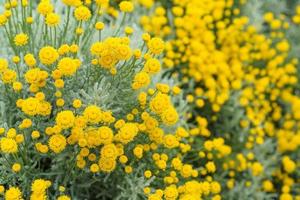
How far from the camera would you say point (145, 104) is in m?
2.29

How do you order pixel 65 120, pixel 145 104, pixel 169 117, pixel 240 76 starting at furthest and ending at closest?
pixel 240 76 < pixel 145 104 < pixel 169 117 < pixel 65 120

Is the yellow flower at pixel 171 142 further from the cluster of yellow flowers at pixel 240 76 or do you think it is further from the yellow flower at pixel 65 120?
the cluster of yellow flowers at pixel 240 76

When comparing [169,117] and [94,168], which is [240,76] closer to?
[169,117]

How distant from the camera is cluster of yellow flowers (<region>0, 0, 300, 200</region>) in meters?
2.07

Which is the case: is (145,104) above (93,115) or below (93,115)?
above

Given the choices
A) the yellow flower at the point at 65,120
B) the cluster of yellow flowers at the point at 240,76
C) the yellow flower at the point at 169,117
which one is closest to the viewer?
the yellow flower at the point at 65,120

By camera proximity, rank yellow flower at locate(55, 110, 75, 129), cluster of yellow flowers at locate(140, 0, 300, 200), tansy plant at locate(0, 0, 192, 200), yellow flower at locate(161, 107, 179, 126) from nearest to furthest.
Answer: yellow flower at locate(55, 110, 75, 129), tansy plant at locate(0, 0, 192, 200), yellow flower at locate(161, 107, 179, 126), cluster of yellow flowers at locate(140, 0, 300, 200)

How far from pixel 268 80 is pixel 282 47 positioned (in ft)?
0.98

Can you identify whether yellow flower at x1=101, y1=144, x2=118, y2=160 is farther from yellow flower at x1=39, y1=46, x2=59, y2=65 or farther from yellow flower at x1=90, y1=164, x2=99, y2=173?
yellow flower at x1=39, y1=46, x2=59, y2=65

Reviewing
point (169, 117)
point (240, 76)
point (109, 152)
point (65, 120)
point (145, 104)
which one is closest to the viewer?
point (65, 120)

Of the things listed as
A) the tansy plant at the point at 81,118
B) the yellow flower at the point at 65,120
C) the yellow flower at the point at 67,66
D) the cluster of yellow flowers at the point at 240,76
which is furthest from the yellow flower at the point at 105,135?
the cluster of yellow flowers at the point at 240,76

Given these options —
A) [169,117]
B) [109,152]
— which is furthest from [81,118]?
[169,117]

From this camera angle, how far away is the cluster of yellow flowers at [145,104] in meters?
2.07

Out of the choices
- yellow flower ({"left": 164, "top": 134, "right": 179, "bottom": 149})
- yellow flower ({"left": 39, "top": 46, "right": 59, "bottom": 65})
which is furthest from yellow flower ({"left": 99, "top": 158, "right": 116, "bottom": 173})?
yellow flower ({"left": 39, "top": 46, "right": 59, "bottom": 65})
